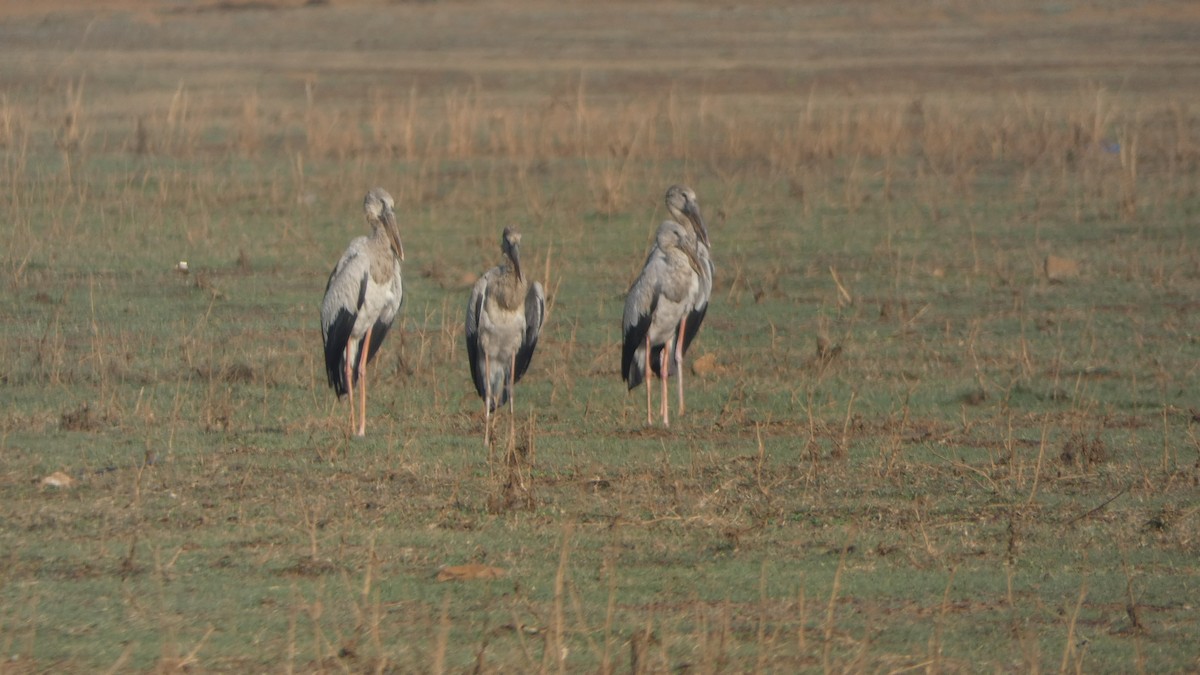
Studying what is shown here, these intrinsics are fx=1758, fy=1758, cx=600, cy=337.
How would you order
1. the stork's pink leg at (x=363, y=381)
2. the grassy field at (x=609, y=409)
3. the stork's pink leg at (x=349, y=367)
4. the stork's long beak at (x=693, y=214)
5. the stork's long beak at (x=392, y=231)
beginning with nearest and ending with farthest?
the grassy field at (x=609, y=409), the stork's pink leg at (x=363, y=381), the stork's pink leg at (x=349, y=367), the stork's long beak at (x=392, y=231), the stork's long beak at (x=693, y=214)

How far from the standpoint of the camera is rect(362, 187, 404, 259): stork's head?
741 cm

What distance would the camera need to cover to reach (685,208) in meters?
8.46

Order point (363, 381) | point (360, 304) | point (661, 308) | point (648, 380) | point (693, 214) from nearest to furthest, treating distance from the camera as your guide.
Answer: point (363, 381)
point (360, 304)
point (648, 380)
point (661, 308)
point (693, 214)

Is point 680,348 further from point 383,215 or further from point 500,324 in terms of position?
point 383,215

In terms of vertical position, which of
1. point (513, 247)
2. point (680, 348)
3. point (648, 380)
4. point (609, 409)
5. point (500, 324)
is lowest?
point (609, 409)

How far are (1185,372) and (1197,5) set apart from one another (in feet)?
124

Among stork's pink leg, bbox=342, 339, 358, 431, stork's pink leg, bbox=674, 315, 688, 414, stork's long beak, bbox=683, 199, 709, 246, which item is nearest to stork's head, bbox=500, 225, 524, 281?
stork's pink leg, bbox=342, 339, 358, 431

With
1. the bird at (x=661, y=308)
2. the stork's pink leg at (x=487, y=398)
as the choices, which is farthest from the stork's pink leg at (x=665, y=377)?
the stork's pink leg at (x=487, y=398)

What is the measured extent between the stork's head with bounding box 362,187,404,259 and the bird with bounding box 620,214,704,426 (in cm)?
107

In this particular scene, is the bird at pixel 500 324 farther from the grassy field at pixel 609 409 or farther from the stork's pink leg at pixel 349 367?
the stork's pink leg at pixel 349 367

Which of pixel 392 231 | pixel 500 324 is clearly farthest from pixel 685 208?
pixel 392 231

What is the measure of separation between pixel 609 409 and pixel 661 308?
20.8 inches

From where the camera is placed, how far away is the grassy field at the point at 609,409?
451 cm

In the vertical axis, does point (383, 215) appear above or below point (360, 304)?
above
